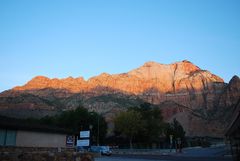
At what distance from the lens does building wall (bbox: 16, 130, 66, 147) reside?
22016mm

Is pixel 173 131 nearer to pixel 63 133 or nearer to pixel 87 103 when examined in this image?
pixel 63 133

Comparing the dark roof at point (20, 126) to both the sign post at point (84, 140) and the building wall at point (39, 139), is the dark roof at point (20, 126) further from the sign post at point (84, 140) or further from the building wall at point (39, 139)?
the sign post at point (84, 140)

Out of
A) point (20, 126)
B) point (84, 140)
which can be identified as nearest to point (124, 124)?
point (84, 140)

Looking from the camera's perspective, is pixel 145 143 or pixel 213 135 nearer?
pixel 145 143

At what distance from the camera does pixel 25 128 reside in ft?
72.5

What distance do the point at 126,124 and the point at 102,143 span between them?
36.5ft

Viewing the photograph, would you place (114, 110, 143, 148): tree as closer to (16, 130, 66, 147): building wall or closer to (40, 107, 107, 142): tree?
(40, 107, 107, 142): tree

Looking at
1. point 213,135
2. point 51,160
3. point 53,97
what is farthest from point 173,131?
point 53,97

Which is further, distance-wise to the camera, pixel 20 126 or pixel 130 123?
pixel 130 123

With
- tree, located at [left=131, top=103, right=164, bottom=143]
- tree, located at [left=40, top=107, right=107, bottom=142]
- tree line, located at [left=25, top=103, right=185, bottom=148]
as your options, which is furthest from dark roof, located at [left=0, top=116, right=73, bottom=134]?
tree, located at [left=131, top=103, right=164, bottom=143]

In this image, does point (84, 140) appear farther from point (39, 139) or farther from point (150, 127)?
point (150, 127)

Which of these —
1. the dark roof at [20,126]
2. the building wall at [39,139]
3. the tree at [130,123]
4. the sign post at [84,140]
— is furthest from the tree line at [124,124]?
the sign post at [84,140]

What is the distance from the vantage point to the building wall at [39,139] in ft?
72.2

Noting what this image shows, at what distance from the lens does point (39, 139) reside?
23.7 metres
